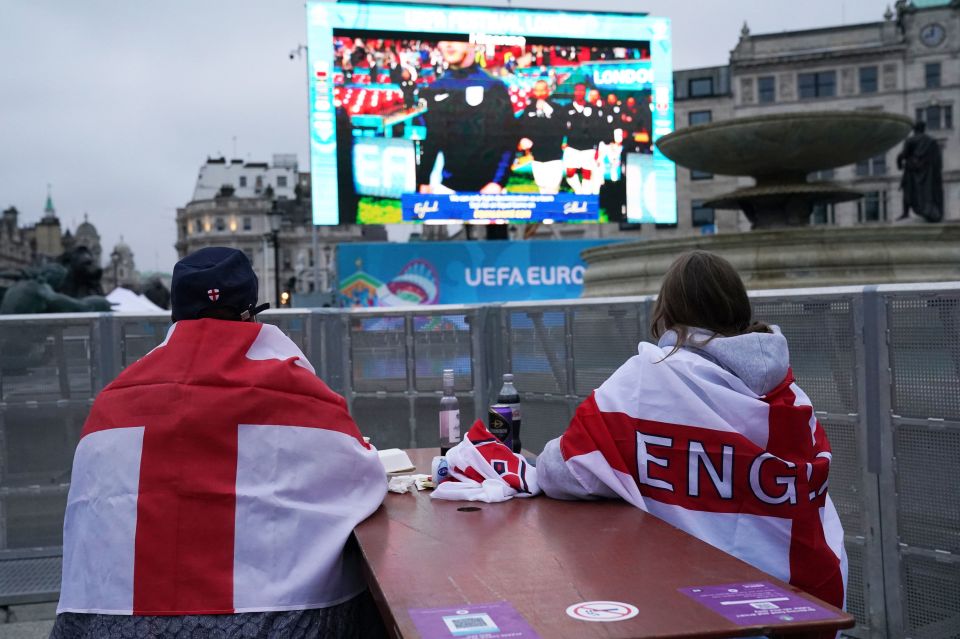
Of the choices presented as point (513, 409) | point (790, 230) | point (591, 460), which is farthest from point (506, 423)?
point (790, 230)

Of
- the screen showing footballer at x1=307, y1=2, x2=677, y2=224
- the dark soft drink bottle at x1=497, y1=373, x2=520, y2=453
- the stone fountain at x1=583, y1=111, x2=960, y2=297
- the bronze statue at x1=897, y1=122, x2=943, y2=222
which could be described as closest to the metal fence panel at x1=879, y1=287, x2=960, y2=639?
the dark soft drink bottle at x1=497, y1=373, x2=520, y2=453

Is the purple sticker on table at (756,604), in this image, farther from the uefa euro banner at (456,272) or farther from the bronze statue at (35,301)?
the uefa euro banner at (456,272)

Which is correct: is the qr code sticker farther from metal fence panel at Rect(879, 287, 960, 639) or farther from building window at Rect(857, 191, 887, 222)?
building window at Rect(857, 191, 887, 222)

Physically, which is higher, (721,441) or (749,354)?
(749,354)

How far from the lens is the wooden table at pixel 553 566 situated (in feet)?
5.41

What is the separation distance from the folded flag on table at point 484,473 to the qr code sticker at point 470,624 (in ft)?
3.76

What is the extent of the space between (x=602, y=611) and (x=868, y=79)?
6009cm

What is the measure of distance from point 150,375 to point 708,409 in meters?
1.57

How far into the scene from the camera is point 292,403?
254cm

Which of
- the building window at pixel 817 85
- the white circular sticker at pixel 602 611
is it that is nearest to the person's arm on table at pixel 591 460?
the white circular sticker at pixel 602 611

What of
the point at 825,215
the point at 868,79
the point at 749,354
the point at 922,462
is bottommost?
the point at 922,462

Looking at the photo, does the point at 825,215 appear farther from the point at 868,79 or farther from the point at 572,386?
the point at 572,386

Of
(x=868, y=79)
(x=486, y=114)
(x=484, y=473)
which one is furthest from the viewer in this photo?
(x=868, y=79)

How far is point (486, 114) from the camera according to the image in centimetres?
2442
